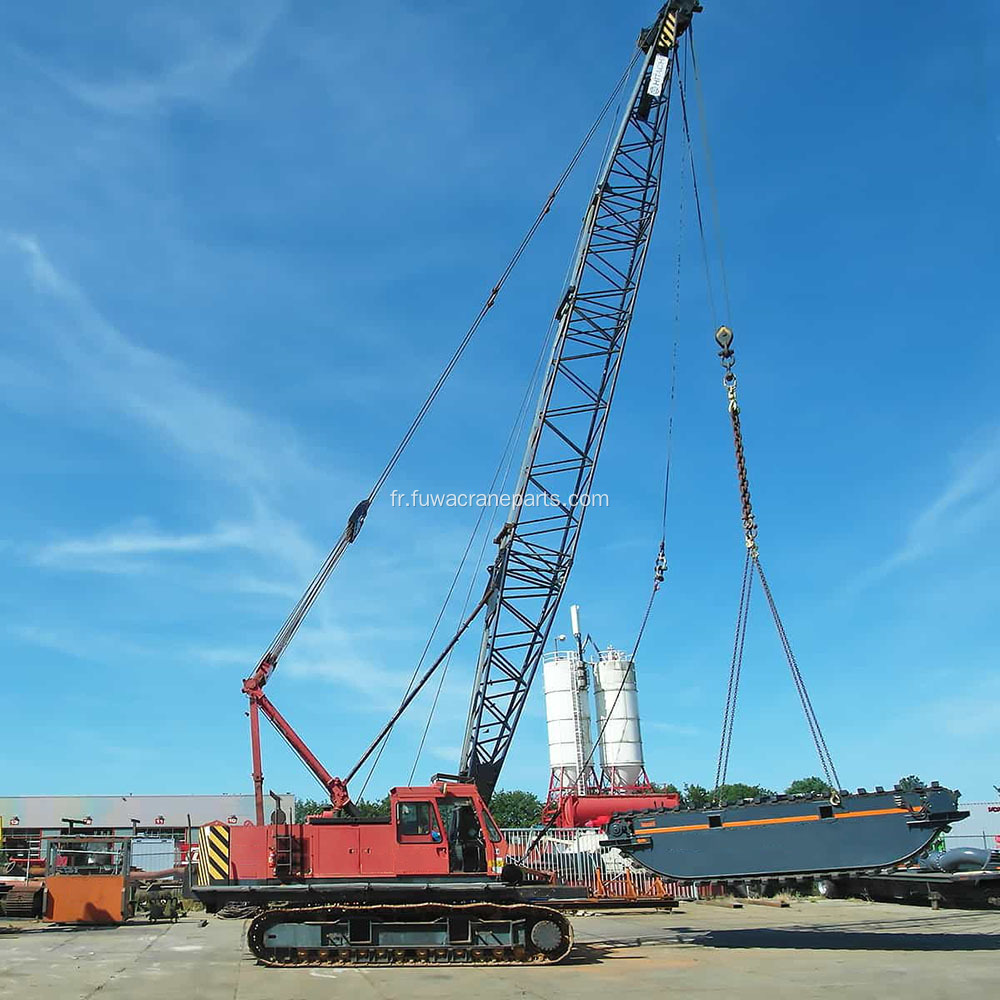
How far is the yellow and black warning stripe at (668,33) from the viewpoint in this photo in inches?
1110

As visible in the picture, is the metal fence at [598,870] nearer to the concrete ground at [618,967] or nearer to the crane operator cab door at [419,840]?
the concrete ground at [618,967]

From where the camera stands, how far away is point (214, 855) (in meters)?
17.7

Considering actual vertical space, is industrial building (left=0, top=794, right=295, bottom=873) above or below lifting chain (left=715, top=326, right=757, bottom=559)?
below

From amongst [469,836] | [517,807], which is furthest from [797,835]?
[517,807]

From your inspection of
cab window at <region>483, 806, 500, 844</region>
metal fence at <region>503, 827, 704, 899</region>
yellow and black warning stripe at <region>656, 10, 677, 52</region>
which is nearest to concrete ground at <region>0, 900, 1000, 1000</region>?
cab window at <region>483, 806, 500, 844</region>

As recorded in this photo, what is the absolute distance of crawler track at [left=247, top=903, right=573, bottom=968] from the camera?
16.5m

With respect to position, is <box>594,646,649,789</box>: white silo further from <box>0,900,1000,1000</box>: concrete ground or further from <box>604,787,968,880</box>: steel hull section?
<box>604,787,968,880</box>: steel hull section

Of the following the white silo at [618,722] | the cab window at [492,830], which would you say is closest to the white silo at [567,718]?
the white silo at [618,722]

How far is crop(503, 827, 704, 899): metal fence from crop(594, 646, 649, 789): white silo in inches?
350

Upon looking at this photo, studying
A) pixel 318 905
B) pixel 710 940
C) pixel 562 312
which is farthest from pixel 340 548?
pixel 710 940

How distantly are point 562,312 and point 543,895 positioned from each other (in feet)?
65.4

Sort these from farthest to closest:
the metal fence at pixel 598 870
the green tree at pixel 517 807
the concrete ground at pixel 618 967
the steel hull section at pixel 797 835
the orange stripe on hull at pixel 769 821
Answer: the green tree at pixel 517 807 → the metal fence at pixel 598 870 → the orange stripe on hull at pixel 769 821 → the steel hull section at pixel 797 835 → the concrete ground at pixel 618 967

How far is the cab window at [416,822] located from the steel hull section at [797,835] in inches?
150

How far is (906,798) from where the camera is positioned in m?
15.6
